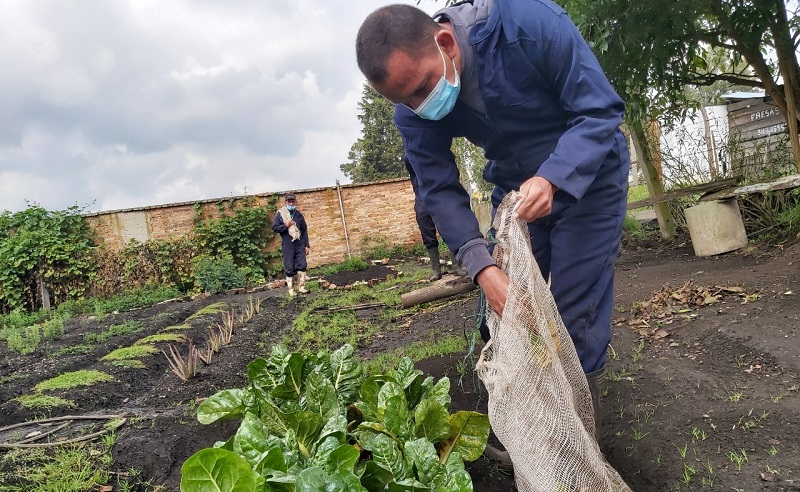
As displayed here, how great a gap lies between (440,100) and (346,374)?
3.87 feet

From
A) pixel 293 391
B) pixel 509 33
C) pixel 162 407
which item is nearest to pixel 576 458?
pixel 293 391

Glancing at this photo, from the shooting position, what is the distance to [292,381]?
7.02ft

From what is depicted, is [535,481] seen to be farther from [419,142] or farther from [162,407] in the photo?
[162,407]

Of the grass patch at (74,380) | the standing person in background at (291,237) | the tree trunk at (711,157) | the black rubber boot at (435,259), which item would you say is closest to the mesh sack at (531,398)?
the grass patch at (74,380)

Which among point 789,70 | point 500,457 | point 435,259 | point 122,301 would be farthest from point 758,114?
point 122,301

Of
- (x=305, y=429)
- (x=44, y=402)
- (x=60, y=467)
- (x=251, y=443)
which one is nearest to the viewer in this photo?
(x=251, y=443)

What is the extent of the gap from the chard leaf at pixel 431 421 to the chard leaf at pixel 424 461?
0.66ft

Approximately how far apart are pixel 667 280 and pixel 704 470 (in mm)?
3826

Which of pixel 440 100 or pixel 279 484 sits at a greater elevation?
pixel 440 100

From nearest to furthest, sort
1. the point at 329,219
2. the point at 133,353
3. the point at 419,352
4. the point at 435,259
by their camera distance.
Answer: the point at 419,352 → the point at 133,353 → the point at 435,259 → the point at 329,219

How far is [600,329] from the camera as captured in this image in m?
1.96

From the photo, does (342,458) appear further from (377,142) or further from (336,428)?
(377,142)

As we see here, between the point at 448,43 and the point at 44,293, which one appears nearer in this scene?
the point at 448,43

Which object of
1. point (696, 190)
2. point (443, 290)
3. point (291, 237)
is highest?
point (291, 237)
